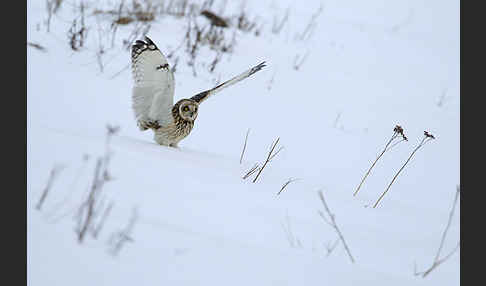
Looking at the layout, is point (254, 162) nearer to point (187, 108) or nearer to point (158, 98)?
point (187, 108)

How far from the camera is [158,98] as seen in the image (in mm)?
2762

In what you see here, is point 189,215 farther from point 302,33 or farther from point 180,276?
point 302,33

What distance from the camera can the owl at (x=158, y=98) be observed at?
270 centimetres

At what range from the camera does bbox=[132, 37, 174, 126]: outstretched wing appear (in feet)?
8.85

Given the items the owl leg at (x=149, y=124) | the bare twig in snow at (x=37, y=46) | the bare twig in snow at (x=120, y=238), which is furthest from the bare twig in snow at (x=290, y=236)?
the bare twig in snow at (x=37, y=46)

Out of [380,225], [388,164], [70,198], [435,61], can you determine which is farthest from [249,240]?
[435,61]

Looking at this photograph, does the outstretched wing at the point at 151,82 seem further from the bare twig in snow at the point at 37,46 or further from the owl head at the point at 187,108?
the bare twig in snow at the point at 37,46

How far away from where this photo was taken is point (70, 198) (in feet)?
4.96

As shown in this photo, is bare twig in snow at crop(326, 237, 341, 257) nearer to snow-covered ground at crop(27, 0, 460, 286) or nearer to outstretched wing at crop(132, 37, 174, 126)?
snow-covered ground at crop(27, 0, 460, 286)

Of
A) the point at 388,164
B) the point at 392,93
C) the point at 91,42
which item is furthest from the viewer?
the point at 392,93

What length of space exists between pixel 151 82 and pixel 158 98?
104 mm

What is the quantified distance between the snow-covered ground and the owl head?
28cm

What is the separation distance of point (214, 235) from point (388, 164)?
118 inches

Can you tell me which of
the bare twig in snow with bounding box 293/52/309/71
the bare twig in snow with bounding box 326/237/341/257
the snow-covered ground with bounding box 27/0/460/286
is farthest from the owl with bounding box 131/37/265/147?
the bare twig in snow with bounding box 293/52/309/71
